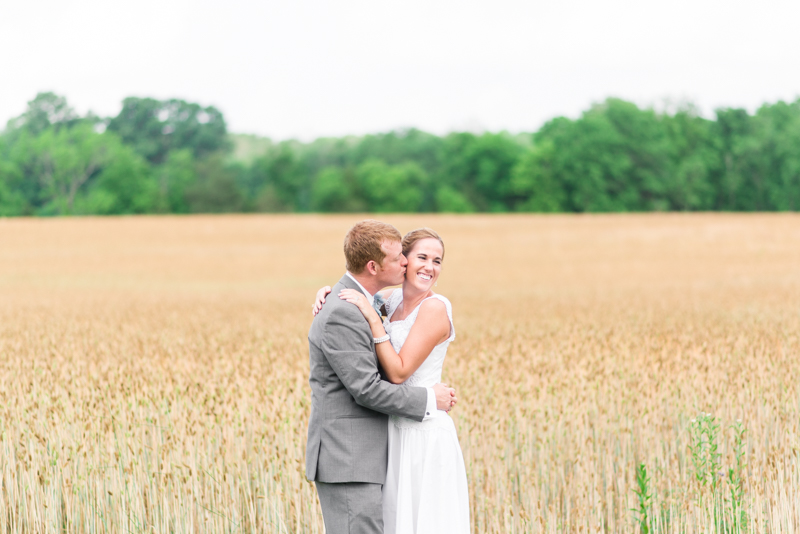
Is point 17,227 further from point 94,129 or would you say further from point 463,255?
point 94,129

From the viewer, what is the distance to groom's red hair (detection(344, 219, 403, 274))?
3.56 meters

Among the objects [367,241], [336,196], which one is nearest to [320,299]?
[367,241]

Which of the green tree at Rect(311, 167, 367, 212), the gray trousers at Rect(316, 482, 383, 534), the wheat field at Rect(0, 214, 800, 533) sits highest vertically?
the green tree at Rect(311, 167, 367, 212)

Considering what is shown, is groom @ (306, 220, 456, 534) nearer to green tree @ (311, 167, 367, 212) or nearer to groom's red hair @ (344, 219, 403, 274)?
groom's red hair @ (344, 219, 403, 274)

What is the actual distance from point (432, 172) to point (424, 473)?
8318 centimetres

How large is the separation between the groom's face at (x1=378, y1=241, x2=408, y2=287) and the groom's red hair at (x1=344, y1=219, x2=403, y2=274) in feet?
0.06

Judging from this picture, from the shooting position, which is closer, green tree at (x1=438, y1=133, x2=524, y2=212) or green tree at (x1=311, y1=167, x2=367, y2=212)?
green tree at (x1=311, y1=167, x2=367, y2=212)

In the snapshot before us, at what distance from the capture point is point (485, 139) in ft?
267

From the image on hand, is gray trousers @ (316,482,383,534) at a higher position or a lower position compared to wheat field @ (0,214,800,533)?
higher

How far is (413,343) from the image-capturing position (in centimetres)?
361

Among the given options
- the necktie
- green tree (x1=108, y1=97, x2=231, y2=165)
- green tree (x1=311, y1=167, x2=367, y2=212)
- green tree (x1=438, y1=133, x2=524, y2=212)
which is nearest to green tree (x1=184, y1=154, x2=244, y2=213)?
green tree (x1=311, y1=167, x2=367, y2=212)

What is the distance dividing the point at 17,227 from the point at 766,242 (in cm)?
3880

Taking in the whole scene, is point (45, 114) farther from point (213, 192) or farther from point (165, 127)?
point (213, 192)

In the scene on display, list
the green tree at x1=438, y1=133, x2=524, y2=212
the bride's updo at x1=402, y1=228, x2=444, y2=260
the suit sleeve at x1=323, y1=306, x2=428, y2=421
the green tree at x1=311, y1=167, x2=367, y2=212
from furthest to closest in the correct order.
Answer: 1. the green tree at x1=438, y1=133, x2=524, y2=212
2. the green tree at x1=311, y1=167, x2=367, y2=212
3. the bride's updo at x1=402, y1=228, x2=444, y2=260
4. the suit sleeve at x1=323, y1=306, x2=428, y2=421
